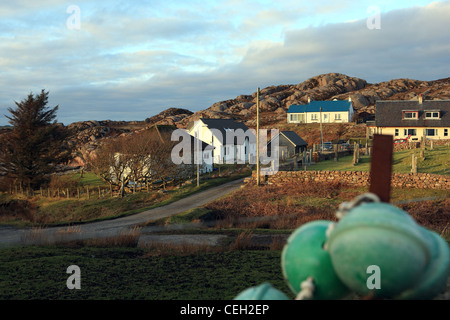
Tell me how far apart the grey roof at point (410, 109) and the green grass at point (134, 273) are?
61950 millimetres

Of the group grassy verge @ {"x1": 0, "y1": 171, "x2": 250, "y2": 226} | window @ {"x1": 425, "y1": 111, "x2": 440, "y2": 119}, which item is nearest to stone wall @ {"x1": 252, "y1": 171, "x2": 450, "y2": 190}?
grassy verge @ {"x1": 0, "y1": 171, "x2": 250, "y2": 226}

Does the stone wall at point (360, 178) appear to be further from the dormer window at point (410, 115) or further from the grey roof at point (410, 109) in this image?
the dormer window at point (410, 115)

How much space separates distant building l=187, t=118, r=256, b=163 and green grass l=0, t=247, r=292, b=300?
155ft

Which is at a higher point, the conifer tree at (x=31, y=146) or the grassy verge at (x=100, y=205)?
the conifer tree at (x=31, y=146)

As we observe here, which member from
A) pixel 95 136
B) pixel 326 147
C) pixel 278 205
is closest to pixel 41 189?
pixel 278 205

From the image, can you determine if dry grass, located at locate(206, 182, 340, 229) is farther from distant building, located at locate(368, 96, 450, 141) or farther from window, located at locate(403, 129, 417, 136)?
window, located at locate(403, 129, 417, 136)

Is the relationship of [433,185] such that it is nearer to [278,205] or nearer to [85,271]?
[278,205]

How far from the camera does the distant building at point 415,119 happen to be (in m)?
63.5

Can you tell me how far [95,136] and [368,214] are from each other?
126 metres

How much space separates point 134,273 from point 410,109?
68.5 metres

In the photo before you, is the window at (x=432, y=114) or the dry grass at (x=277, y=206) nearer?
the dry grass at (x=277, y=206)

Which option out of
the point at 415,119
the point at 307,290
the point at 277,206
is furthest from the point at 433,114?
the point at 307,290

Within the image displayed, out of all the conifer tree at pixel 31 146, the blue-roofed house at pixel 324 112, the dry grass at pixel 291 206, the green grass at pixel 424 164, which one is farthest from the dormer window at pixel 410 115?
the conifer tree at pixel 31 146

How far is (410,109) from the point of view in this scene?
2611 inches
